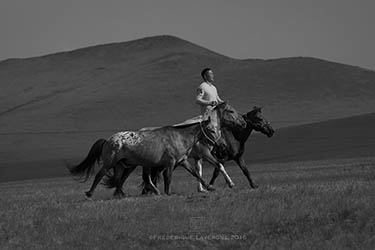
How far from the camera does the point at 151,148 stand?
15.3 m

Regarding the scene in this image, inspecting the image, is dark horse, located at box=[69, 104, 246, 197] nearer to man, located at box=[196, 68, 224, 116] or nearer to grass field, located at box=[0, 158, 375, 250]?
man, located at box=[196, 68, 224, 116]

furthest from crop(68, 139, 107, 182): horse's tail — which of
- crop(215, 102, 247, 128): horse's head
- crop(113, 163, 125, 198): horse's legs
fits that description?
crop(215, 102, 247, 128): horse's head

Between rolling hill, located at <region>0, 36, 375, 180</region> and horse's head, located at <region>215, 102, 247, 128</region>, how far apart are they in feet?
131

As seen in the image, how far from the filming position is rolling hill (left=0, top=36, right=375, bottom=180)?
87.6 metres

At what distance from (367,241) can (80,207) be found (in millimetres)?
5133

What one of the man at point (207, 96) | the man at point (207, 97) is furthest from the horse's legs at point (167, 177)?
the man at point (207, 96)

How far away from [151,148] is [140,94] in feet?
323

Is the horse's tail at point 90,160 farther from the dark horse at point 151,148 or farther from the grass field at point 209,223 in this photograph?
the grass field at point 209,223

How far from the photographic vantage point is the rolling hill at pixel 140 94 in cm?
8762

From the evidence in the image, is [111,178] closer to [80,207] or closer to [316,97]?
[80,207]

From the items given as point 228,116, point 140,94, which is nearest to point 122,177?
point 228,116

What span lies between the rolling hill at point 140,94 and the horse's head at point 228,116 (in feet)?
131

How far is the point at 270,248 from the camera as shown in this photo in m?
10.2

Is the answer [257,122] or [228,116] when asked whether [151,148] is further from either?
[257,122]
